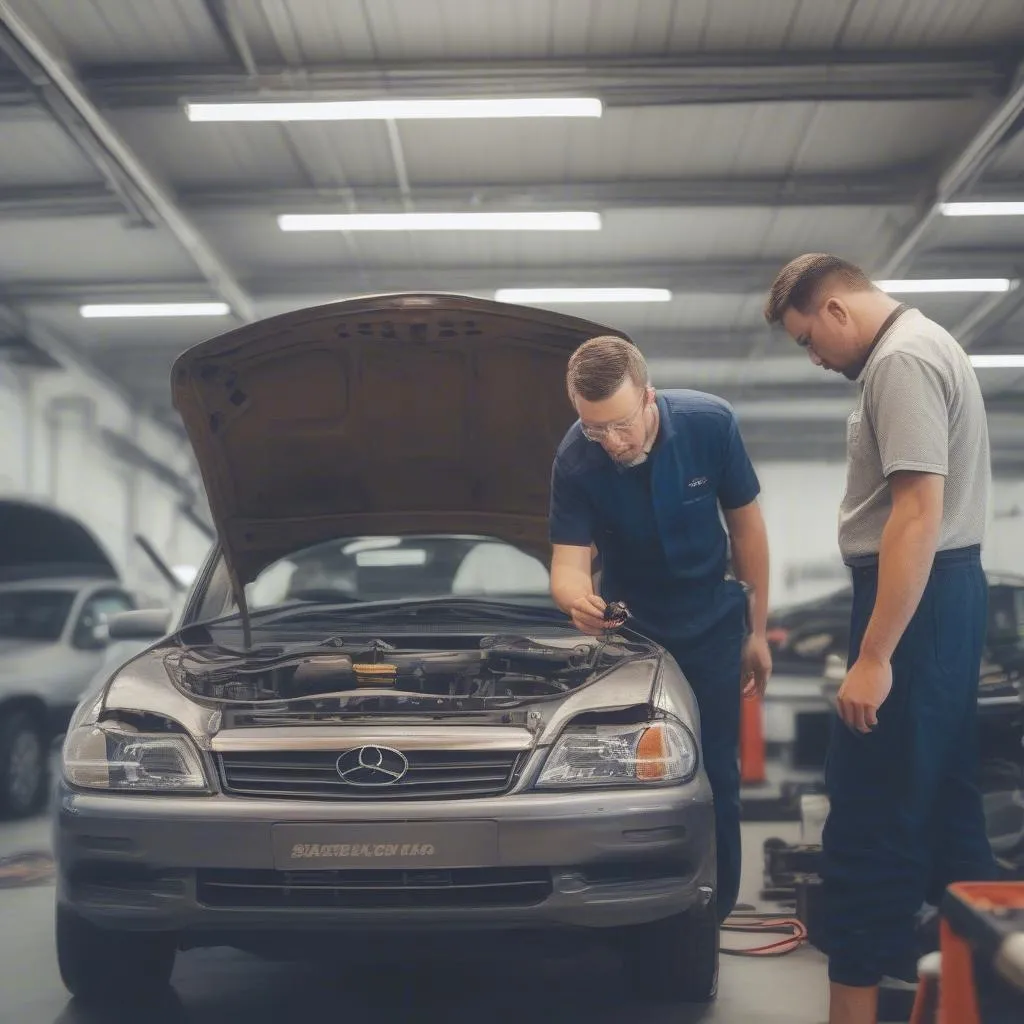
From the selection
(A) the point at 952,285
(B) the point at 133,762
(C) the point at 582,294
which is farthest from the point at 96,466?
(B) the point at 133,762

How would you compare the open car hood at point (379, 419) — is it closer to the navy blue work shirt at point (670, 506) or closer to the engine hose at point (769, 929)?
the navy blue work shirt at point (670, 506)

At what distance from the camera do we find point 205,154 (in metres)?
8.71

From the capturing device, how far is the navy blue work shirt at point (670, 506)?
321 centimetres

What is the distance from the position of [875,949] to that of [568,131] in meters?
6.81

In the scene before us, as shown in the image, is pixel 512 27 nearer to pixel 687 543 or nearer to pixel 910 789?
pixel 687 543

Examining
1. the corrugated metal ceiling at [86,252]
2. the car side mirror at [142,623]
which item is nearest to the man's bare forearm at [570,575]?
the car side mirror at [142,623]

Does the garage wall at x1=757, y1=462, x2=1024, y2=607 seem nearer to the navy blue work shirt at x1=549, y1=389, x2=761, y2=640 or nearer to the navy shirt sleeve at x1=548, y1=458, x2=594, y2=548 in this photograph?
the navy blue work shirt at x1=549, y1=389, x2=761, y2=640

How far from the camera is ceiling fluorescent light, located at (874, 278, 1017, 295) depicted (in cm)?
1116

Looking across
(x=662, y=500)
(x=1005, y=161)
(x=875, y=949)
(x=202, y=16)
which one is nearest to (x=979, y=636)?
(x=875, y=949)

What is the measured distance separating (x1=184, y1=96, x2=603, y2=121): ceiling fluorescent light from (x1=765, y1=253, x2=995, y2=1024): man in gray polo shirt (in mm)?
5121

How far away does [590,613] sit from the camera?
116 inches

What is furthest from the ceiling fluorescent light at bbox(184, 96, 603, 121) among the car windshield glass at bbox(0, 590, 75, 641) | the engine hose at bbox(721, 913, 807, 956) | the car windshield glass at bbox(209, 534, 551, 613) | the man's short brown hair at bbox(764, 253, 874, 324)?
the man's short brown hair at bbox(764, 253, 874, 324)

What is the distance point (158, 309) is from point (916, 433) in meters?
10.7

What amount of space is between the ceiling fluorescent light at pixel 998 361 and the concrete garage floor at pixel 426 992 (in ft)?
35.8
